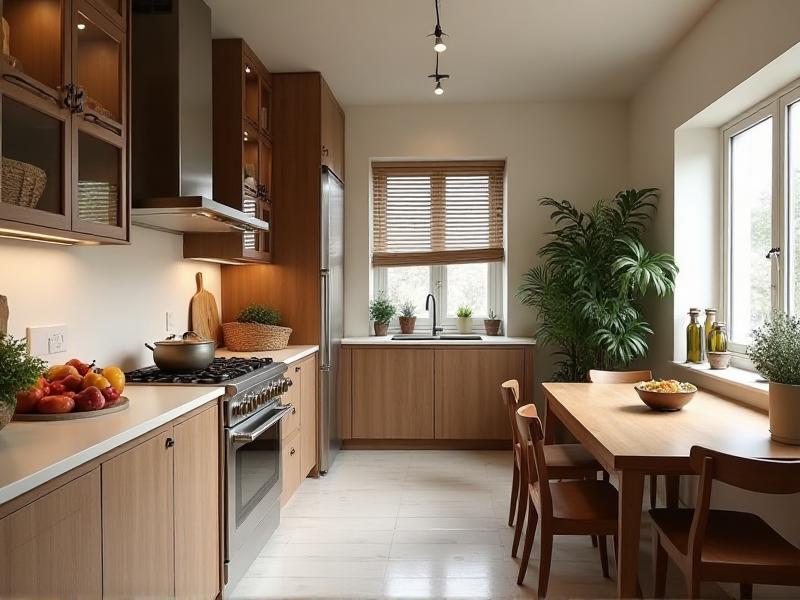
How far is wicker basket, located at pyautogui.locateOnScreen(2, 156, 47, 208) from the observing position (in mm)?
1777

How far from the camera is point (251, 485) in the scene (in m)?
2.90

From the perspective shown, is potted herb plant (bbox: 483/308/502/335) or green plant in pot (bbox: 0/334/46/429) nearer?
green plant in pot (bbox: 0/334/46/429)

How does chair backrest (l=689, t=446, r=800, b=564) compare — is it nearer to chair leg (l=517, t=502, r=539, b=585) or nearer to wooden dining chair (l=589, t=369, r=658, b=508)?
chair leg (l=517, t=502, r=539, b=585)

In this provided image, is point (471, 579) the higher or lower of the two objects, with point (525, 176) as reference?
lower

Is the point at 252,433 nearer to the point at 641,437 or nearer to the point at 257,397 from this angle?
the point at 257,397

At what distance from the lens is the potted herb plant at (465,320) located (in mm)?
5469

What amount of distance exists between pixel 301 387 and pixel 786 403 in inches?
105

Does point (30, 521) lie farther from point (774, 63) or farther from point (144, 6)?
point (774, 63)

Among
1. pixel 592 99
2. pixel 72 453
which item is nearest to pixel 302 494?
pixel 72 453

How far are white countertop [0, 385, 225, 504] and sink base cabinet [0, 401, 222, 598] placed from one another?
0.03 m

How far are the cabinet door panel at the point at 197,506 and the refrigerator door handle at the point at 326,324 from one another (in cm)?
186

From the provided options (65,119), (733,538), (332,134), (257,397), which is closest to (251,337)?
(257,397)

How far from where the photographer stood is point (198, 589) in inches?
92.0

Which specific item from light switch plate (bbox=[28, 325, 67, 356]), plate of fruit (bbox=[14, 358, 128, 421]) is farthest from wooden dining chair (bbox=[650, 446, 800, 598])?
light switch plate (bbox=[28, 325, 67, 356])
